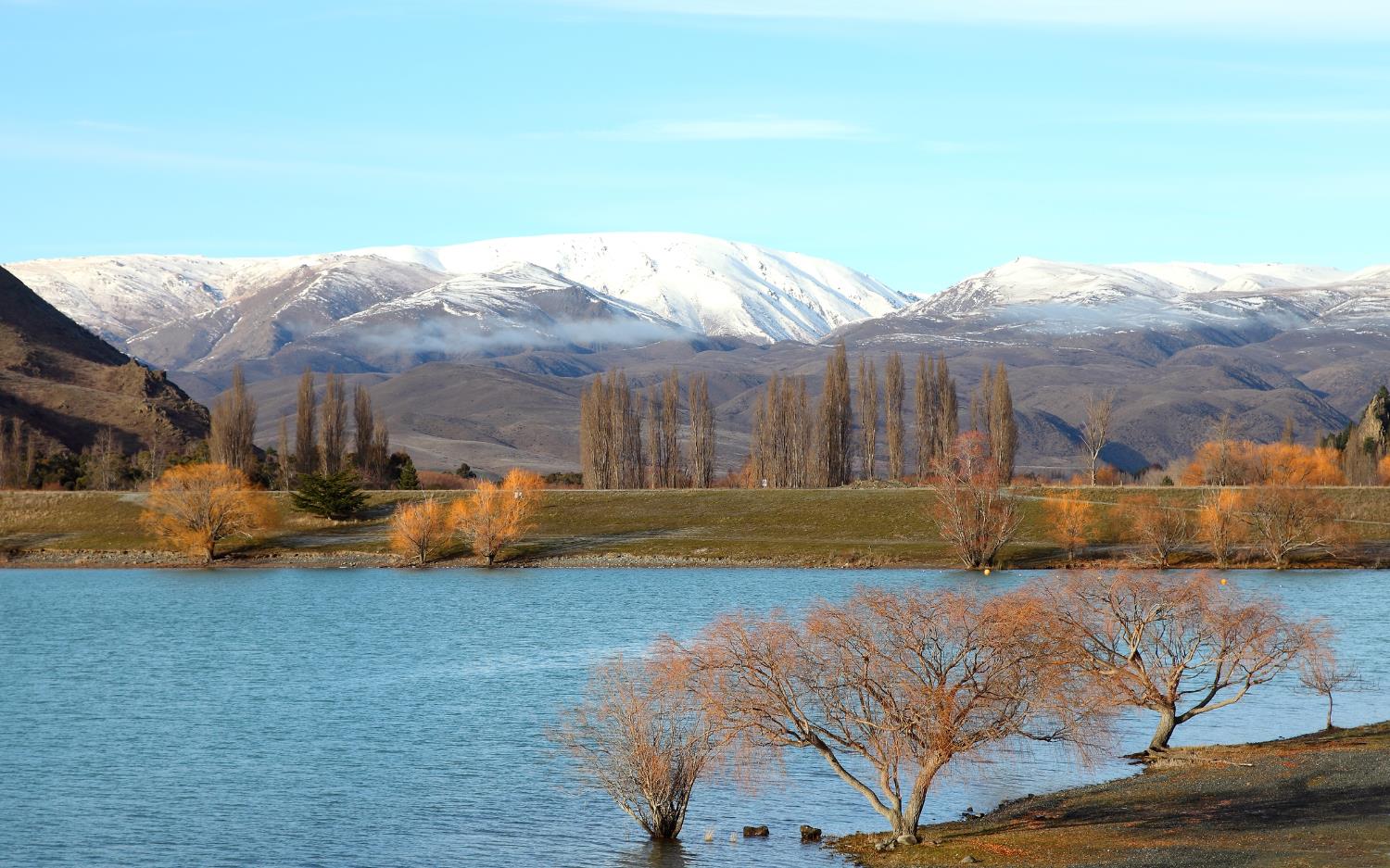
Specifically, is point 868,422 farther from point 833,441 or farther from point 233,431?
point 233,431

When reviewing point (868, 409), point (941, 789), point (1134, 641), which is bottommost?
point (941, 789)

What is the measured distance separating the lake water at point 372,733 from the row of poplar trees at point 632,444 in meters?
57.0

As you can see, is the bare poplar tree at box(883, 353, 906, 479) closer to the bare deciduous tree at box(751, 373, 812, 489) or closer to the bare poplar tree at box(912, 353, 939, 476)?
the bare poplar tree at box(912, 353, 939, 476)

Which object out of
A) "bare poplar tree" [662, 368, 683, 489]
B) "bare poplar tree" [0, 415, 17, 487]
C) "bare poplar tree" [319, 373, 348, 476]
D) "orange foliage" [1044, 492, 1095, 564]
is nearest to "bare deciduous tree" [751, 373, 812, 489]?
"bare poplar tree" [662, 368, 683, 489]

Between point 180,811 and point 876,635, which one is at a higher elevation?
point 876,635

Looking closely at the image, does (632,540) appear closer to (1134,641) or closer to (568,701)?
(568,701)

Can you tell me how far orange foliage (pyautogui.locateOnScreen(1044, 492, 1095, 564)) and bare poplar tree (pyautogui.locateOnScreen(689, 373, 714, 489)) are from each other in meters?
42.9

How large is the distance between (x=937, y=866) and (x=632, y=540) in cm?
8487

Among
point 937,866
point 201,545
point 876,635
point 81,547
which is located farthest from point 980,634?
point 81,547

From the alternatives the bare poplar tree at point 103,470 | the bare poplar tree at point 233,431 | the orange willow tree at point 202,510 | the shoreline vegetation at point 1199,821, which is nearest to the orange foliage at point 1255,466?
the orange willow tree at point 202,510

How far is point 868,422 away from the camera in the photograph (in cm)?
14512

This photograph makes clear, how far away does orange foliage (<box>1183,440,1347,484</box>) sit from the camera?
12731 centimetres

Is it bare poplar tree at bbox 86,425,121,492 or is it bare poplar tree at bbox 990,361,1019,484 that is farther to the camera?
bare poplar tree at bbox 86,425,121,492

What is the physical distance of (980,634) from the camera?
28.6 m
